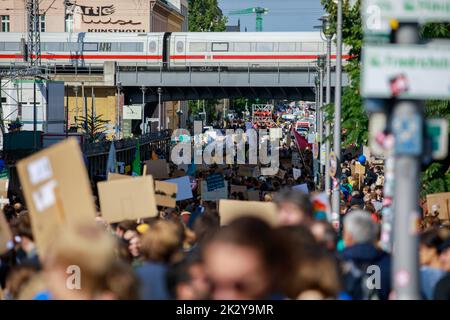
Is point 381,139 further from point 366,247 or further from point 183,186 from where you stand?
point 183,186

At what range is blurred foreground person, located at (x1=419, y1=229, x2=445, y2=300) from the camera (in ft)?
29.8

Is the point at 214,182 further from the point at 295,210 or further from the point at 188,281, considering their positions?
the point at 188,281

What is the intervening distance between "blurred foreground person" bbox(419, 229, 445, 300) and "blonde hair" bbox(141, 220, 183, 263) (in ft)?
5.50

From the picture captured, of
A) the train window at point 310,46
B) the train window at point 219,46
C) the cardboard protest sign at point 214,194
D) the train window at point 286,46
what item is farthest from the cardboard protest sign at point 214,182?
the train window at point 219,46

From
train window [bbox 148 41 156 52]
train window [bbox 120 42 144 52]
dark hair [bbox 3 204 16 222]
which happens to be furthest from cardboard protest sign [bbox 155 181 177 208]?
train window [bbox 120 42 144 52]

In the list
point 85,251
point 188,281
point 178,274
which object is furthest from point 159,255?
point 85,251

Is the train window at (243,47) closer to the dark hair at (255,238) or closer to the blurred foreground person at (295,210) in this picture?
the blurred foreground person at (295,210)

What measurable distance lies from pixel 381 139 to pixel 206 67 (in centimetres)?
6903

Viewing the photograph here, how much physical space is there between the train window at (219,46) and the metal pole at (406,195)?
2734 inches

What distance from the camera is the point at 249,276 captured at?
591 cm

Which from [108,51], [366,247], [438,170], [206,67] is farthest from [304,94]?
[366,247]

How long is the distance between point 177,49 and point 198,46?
1383mm

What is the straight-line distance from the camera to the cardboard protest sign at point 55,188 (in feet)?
25.6

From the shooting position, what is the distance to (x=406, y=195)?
Answer: 7242mm
